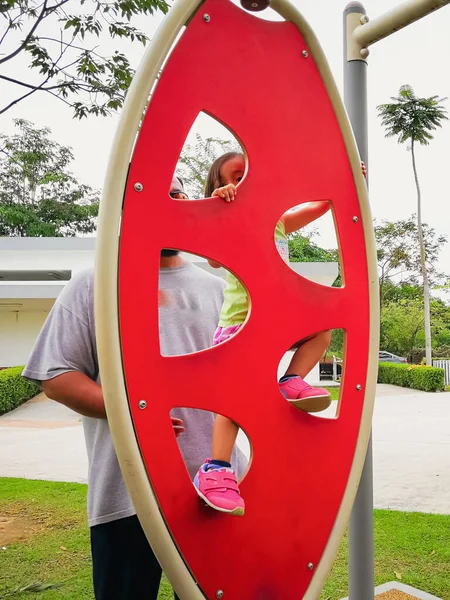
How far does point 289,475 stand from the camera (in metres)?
1.47

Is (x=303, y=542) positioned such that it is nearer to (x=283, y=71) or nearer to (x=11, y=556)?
(x=283, y=71)

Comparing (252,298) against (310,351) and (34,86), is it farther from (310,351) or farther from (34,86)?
(34,86)

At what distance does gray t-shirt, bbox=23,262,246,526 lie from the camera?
1.48 metres

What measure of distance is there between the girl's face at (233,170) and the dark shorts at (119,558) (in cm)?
92

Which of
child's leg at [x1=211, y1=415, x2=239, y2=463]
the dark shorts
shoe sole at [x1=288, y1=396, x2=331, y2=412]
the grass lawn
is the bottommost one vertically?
the grass lawn

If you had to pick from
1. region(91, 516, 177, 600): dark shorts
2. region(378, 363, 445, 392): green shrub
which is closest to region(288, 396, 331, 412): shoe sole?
region(91, 516, 177, 600): dark shorts

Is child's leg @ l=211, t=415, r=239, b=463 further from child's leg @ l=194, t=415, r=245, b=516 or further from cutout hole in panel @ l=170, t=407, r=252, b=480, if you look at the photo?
cutout hole in panel @ l=170, t=407, r=252, b=480

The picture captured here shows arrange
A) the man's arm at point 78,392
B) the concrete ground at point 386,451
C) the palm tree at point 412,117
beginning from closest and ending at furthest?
the man's arm at point 78,392 → the concrete ground at point 386,451 → the palm tree at point 412,117

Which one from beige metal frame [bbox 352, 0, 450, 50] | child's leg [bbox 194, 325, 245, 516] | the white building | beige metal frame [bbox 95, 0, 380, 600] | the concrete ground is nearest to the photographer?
beige metal frame [bbox 95, 0, 380, 600]

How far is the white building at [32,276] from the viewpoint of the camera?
14555mm

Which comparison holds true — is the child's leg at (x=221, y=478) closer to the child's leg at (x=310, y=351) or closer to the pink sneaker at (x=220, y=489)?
the pink sneaker at (x=220, y=489)

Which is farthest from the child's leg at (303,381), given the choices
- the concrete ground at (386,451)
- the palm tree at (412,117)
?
the palm tree at (412,117)

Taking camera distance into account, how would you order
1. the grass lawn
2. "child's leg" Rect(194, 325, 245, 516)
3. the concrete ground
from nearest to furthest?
"child's leg" Rect(194, 325, 245, 516), the grass lawn, the concrete ground

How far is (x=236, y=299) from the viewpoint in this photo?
1.59 meters
